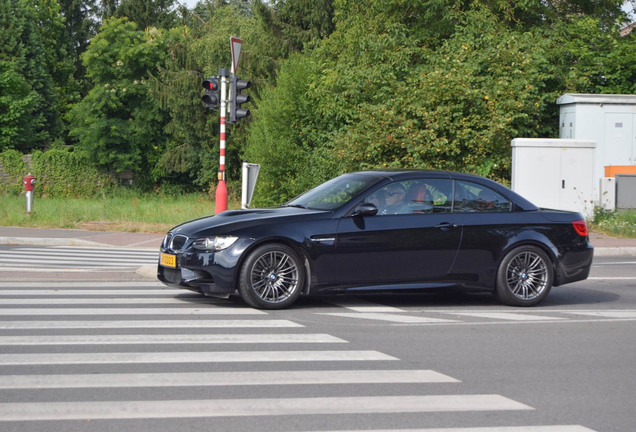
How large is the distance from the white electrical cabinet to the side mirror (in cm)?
1316

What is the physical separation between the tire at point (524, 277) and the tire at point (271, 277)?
244cm

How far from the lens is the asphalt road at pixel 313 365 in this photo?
17.4 ft

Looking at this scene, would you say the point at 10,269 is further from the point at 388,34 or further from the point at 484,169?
the point at 388,34

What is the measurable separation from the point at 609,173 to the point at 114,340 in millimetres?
19207

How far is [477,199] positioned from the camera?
34.1 feet

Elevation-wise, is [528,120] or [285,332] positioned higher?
[528,120]

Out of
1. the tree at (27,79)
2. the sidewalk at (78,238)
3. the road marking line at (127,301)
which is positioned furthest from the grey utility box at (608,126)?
the tree at (27,79)

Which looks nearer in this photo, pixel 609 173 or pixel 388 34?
pixel 609 173

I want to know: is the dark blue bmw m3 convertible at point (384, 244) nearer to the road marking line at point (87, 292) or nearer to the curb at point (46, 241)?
the road marking line at point (87, 292)

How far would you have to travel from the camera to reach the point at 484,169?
1016 inches

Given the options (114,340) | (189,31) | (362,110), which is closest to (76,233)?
(362,110)

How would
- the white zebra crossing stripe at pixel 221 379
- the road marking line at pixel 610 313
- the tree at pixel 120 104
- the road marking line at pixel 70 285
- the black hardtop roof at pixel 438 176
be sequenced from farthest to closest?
1. the tree at pixel 120 104
2. the road marking line at pixel 70 285
3. the black hardtop roof at pixel 438 176
4. the road marking line at pixel 610 313
5. the white zebra crossing stripe at pixel 221 379

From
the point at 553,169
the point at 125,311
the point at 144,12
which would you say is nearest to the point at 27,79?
the point at 144,12

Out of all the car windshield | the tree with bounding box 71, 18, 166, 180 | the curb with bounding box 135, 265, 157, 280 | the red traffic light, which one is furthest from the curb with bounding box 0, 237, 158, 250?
the tree with bounding box 71, 18, 166, 180
